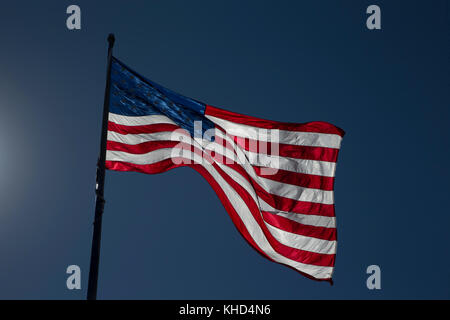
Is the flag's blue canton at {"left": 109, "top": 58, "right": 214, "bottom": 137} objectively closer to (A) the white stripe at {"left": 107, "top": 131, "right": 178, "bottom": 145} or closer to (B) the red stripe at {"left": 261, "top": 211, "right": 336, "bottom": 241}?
(A) the white stripe at {"left": 107, "top": 131, "right": 178, "bottom": 145}

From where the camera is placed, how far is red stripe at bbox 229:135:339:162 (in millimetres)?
12273

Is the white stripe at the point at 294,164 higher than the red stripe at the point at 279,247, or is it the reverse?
the white stripe at the point at 294,164

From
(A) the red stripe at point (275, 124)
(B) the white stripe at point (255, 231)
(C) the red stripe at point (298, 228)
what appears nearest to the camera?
(B) the white stripe at point (255, 231)

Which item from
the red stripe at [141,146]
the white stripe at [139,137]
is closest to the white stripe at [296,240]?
the red stripe at [141,146]

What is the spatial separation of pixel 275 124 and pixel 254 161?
1.10 metres

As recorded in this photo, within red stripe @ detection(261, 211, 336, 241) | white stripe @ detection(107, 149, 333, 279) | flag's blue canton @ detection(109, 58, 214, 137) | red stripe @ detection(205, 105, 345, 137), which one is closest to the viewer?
flag's blue canton @ detection(109, 58, 214, 137)

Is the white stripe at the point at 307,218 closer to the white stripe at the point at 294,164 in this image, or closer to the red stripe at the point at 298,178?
the red stripe at the point at 298,178

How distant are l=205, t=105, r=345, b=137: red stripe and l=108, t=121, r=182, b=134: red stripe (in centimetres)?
114

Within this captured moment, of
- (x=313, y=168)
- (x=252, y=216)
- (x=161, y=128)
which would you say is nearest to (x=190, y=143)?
(x=161, y=128)

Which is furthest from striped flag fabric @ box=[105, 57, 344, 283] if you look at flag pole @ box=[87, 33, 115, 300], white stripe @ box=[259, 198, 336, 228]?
flag pole @ box=[87, 33, 115, 300]

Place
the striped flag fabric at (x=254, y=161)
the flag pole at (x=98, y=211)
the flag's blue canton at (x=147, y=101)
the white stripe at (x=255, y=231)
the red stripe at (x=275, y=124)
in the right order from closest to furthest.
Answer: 1. the flag pole at (x=98, y=211)
2. the flag's blue canton at (x=147, y=101)
3. the striped flag fabric at (x=254, y=161)
4. the white stripe at (x=255, y=231)
5. the red stripe at (x=275, y=124)

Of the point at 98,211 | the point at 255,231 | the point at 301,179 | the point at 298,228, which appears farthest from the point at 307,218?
the point at 98,211

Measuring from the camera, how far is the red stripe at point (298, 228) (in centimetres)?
1209

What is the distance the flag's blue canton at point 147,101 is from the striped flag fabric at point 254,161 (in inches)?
0.9
